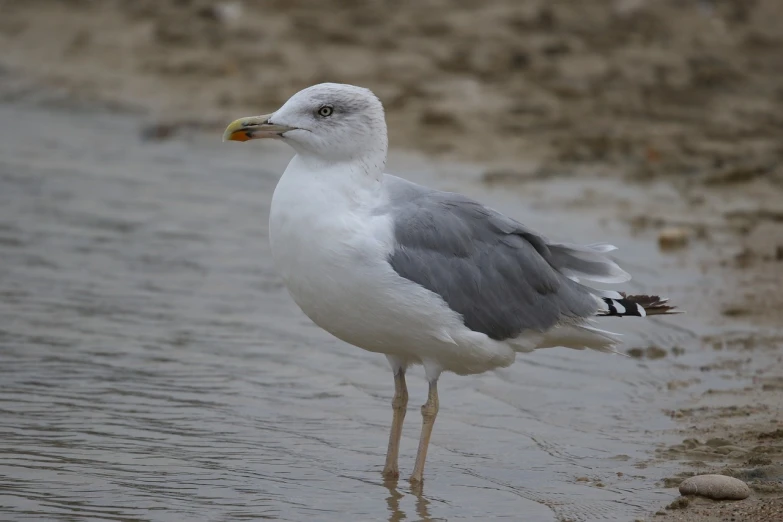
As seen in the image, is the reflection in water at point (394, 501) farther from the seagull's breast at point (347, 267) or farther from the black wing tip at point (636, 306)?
the black wing tip at point (636, 306)

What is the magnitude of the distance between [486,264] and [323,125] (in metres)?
0.94

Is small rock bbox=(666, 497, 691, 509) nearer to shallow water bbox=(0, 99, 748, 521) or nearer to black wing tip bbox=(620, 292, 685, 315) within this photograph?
shallow water bbox=(0, 99, 748, 521)

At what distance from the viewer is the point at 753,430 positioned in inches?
226

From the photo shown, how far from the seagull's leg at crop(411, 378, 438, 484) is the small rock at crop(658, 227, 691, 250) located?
3871 millimetres

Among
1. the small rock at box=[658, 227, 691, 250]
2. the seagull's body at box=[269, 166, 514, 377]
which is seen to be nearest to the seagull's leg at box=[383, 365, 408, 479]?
the seagull's body at box=[269, 166, 514, 377]

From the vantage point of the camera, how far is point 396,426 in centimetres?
550

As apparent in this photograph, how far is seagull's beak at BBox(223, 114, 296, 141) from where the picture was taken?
521 cm

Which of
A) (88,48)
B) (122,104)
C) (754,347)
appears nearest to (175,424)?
(754,347)

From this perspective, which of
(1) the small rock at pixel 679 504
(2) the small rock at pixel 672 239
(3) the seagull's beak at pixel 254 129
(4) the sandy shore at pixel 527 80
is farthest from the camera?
(4) the sandy shore at pixel 527 80

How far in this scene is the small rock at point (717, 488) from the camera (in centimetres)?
487

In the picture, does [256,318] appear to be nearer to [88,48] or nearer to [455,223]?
[455,223]

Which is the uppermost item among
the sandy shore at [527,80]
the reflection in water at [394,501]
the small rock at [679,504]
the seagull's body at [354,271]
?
the sandy shore at [527,80]

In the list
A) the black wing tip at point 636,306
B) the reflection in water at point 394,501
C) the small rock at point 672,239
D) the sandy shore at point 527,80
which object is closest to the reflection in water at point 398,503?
the reflection in water at point 394,501

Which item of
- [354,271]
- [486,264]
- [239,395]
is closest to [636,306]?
[486,264]
